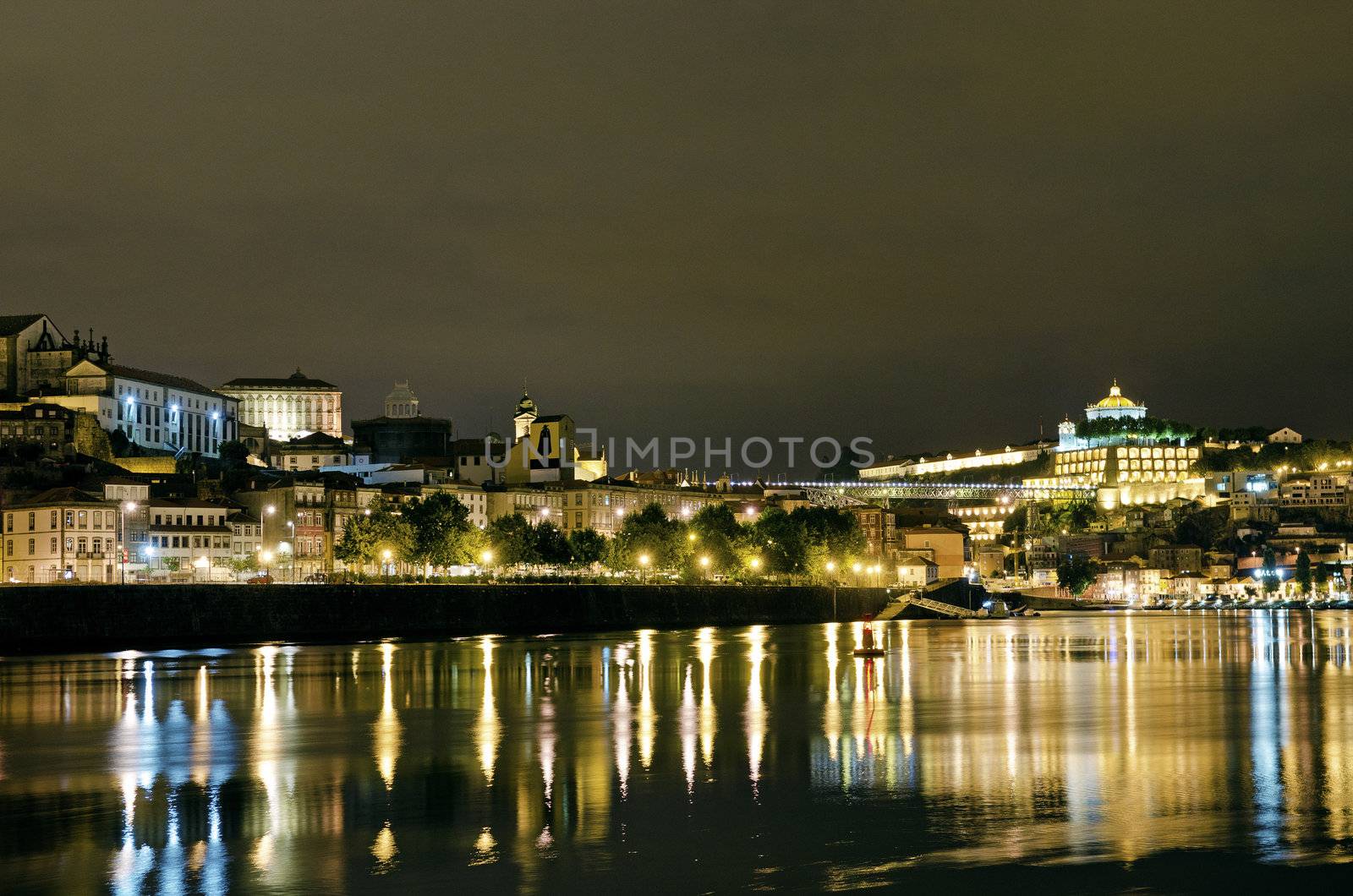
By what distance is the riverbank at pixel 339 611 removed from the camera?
61.8 metres

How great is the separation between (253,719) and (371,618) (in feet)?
Answer: 147

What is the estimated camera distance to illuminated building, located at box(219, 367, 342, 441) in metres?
168

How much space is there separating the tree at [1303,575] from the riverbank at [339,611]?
105 metres

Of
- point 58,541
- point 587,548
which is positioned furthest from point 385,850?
point 587,548

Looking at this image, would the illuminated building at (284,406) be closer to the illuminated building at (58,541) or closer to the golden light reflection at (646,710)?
the illuminated building at (58,541)

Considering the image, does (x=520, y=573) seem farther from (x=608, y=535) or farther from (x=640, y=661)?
(x=640, y=661)

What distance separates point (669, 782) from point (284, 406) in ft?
497

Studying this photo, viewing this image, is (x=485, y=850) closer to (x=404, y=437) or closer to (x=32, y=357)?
(x=32, y=357)

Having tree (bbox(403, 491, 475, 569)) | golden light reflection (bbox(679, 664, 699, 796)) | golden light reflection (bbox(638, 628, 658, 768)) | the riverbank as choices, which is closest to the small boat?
golden light reflection (bbox(638, 628, 658, 768))

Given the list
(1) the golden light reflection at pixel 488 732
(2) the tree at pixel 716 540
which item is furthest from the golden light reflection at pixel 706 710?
(2) the tree at pixel 716 540

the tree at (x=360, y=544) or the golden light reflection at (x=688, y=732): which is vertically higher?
the tree at (x=360, y=544)

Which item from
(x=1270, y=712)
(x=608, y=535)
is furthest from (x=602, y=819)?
(x=608, y=535)

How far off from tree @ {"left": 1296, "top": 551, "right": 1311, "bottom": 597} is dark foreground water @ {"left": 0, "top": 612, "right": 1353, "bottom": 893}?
158 metres

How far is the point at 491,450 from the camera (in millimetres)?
152500
